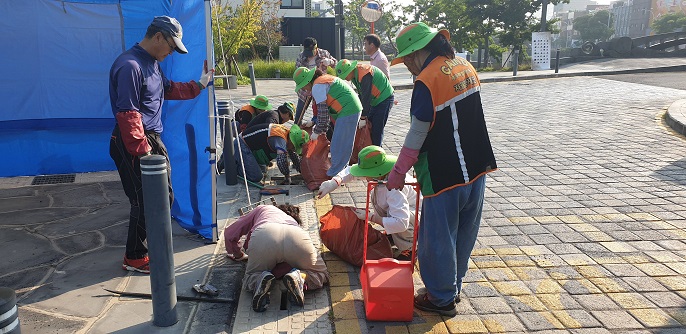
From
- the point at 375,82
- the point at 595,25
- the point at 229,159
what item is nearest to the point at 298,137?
the point at 229,159

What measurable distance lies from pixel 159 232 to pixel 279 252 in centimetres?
85

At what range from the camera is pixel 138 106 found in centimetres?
393

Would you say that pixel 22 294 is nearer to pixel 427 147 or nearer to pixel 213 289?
pixel 213 289

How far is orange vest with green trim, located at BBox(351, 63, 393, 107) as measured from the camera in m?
6.66

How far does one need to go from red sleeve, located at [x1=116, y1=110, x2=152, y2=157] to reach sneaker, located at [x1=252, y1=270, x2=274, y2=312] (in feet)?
4.10

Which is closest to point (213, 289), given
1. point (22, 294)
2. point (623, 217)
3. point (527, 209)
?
point (22, 294)

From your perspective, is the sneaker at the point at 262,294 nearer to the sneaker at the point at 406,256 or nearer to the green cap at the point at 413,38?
the sneaker at the point at 406,256

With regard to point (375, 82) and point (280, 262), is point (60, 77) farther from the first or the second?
point (280, 262)

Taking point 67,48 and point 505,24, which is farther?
point 505,24

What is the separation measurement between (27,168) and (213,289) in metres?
4.33

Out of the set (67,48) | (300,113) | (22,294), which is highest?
(67,48)

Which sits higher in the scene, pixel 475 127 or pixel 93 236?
pixel 475 127

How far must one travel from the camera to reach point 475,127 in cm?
334

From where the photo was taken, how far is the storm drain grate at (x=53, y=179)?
265 inches
